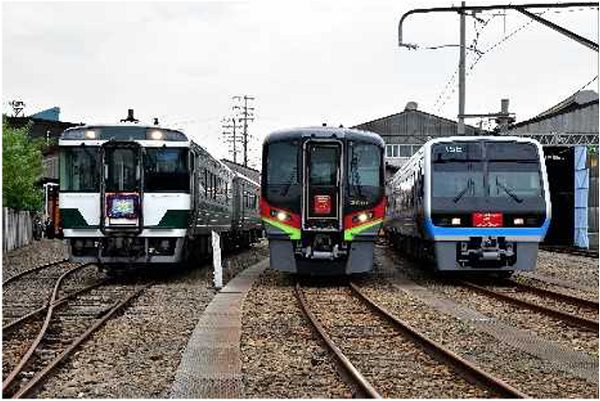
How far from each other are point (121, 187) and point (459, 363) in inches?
429

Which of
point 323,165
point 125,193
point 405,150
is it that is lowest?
point 125,193

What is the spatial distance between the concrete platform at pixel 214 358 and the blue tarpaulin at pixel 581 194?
2344cm

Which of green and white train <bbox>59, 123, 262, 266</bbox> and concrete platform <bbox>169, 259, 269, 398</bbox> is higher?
green and white train <bbox>59, 123, 262, 266</bbox>

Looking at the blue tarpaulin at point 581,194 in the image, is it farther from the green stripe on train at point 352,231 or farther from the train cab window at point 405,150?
the train cab window at point 405,150

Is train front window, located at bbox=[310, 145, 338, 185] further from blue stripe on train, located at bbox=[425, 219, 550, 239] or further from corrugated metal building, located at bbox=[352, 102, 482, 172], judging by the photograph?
corrugated metal building, located at bbox=[352, 102, 482, 172]

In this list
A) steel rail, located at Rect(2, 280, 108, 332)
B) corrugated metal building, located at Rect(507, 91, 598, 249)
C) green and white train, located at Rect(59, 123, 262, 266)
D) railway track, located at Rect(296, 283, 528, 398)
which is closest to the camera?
railway track, located at Rect(296, 283, 528, 398)

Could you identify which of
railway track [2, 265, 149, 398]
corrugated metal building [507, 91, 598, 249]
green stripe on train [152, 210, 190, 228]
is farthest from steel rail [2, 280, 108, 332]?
corrugated metal building [507, 91, 598, 249]

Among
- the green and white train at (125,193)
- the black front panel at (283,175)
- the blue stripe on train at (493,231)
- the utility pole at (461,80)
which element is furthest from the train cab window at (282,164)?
the utility pole at (461,80)

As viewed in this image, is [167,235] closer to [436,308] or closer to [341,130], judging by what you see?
[341,130]

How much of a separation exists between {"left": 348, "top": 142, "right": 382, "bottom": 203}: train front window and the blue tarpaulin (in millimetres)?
19603

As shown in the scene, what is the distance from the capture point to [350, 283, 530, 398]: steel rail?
305 inches

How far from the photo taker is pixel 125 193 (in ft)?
61.5

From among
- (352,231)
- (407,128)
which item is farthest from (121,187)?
(407,128)

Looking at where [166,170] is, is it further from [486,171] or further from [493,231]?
[493,231]
